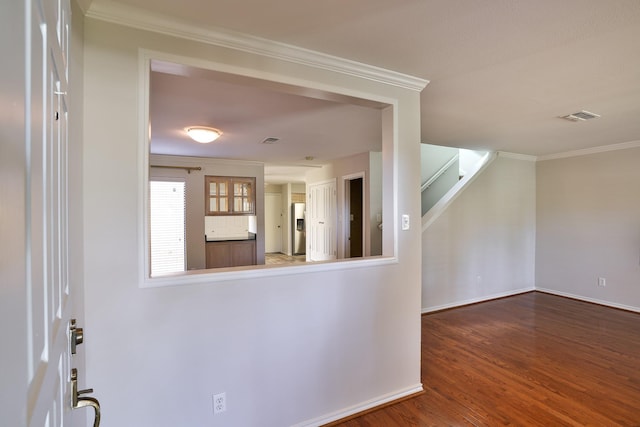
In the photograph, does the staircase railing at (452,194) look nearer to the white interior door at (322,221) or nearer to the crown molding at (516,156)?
the crown molding at (516,156)

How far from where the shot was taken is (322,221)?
6.31 metres

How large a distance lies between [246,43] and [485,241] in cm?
455

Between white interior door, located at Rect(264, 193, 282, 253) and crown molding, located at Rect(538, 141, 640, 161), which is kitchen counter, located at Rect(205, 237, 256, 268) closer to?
white interior door, located at Rect(264, 193, 282, 253)

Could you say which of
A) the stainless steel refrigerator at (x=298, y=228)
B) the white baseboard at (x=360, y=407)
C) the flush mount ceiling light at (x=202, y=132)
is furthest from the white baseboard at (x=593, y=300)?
the stainless steel refrigerator at (x=298, y=228)

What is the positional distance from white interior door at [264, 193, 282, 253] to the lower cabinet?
352cm

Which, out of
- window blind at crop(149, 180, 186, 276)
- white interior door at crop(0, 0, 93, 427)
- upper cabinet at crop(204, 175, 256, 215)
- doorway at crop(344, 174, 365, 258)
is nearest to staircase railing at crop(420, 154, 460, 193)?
doorway at crop(344, 174, 365, 258)

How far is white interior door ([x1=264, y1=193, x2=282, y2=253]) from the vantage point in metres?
9.53

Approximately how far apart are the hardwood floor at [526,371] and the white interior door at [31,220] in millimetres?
1944

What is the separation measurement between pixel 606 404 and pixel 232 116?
3.85m

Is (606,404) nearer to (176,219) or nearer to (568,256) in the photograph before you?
(568,256)

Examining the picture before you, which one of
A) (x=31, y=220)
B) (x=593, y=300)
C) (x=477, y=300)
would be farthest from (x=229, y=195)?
(x=593, y=300)

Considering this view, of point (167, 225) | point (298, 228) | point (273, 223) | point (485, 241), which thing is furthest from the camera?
point (273, 223)

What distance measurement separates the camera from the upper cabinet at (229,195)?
556cm

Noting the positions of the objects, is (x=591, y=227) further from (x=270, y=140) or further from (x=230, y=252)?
(x=230, y=252)
